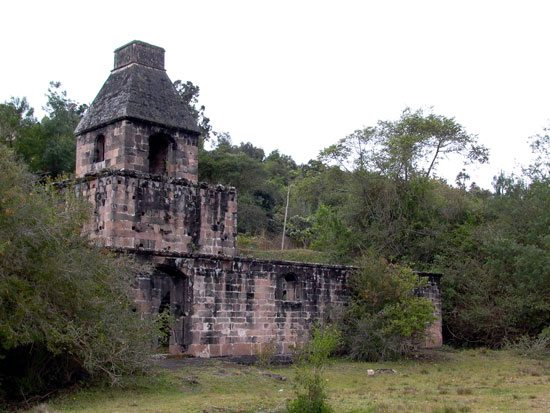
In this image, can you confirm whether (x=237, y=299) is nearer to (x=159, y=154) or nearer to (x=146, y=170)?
(x=146, y=170)

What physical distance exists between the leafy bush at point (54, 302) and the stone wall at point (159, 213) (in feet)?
10.1

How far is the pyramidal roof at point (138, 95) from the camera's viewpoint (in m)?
18.8

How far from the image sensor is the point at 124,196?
17.9 m

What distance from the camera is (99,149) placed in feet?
63.8

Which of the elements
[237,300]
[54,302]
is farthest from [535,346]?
Result: [54,302]

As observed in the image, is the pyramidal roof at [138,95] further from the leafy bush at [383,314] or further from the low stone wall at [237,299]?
the leafy bush at [383,314]

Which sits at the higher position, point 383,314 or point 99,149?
point 99,149

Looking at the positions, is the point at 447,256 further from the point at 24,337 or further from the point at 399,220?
the point at 24,337

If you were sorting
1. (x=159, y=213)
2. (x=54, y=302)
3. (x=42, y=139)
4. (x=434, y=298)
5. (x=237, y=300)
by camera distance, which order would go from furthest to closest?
(x=42, y=139) < (x=434, y=298) < (x=237, y=300) < (x=159, y=213) < (x=54, y=302)

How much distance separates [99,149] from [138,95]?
1.78 metres

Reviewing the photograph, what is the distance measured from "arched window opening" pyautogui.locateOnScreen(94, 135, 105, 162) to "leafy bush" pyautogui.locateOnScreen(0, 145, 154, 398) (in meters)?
5.23

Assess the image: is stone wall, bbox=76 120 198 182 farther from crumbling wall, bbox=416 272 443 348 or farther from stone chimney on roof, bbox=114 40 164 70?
crumbling wall, bbox=416 272 443 348

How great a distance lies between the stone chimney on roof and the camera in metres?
19.8

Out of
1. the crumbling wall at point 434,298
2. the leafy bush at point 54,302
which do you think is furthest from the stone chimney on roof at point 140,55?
the crumbling wall at point 434,298
